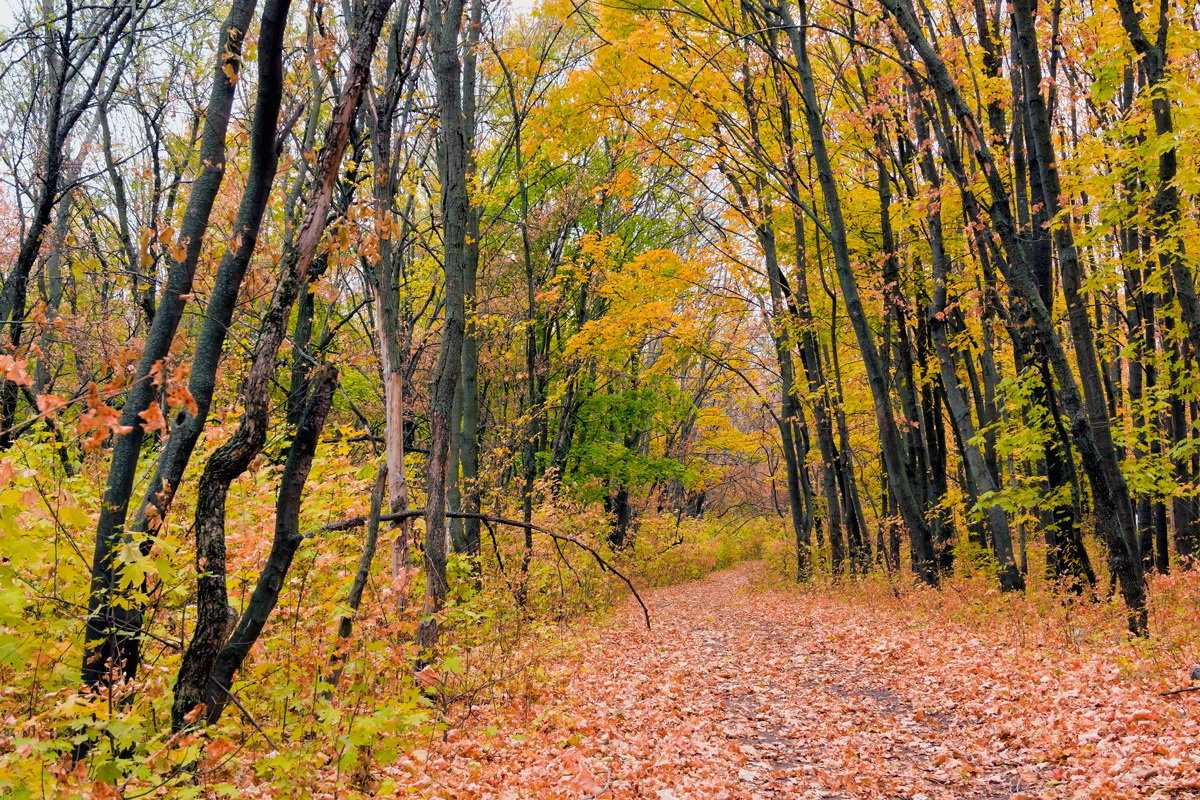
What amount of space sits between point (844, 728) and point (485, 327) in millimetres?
11692

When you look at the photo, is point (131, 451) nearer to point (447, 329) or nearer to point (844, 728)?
point (447, 329)

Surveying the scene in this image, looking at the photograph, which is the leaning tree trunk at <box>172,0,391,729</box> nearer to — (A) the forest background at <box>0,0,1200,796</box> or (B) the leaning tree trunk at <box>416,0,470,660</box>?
(A) the forest background at <box>0,0,1200,796</box>

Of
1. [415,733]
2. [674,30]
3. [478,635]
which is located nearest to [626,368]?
[674,30]

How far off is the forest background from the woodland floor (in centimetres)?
67

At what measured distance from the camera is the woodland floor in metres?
4.24

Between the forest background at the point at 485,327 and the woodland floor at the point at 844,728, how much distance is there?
2.20 ft

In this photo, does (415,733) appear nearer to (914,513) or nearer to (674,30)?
(914,513)

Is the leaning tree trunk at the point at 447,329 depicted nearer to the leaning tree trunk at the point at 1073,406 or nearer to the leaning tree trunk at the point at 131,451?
the leaning tree trunk at the point at 131,451

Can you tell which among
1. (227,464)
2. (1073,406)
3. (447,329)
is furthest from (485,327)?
(227,464)

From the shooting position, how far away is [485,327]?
1575 cm

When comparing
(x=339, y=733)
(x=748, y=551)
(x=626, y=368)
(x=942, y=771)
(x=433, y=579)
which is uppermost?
(x=626, y=368)

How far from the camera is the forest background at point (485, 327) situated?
395cm

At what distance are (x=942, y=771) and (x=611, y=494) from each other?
19.5m

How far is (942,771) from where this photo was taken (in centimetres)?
465
